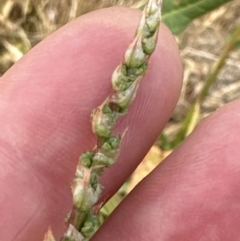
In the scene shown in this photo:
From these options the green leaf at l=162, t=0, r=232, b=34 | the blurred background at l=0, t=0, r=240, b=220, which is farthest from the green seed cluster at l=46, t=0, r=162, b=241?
the blurred background at l=0, t=0, r=240, b=220

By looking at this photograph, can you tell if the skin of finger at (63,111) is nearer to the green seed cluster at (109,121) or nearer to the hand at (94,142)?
the hand at (94,142)

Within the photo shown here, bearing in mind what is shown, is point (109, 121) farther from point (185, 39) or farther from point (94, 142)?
point (185, 39)

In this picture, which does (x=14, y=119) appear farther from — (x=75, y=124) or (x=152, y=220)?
(x=152, y=220)

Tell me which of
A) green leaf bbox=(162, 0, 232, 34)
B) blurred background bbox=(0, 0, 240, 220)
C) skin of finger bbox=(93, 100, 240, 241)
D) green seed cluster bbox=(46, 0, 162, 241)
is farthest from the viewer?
blurred background bbox=(0, 0, 240, 220)

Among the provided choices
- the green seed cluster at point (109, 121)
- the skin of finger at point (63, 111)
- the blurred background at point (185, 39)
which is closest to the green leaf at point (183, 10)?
the skin of finger at point (63, 111)

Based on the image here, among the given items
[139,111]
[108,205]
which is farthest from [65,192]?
[108,205]

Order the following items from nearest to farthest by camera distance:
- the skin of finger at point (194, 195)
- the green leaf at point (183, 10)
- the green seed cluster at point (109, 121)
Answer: the green seed cluster at point (109, 121) < the skin of finger at point (194, 195) < the green leaf at point (183, 10)

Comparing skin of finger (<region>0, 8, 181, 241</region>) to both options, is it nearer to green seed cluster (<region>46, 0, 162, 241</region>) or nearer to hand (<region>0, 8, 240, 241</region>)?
hand (<region>0, 8, 240, 241</region>)
